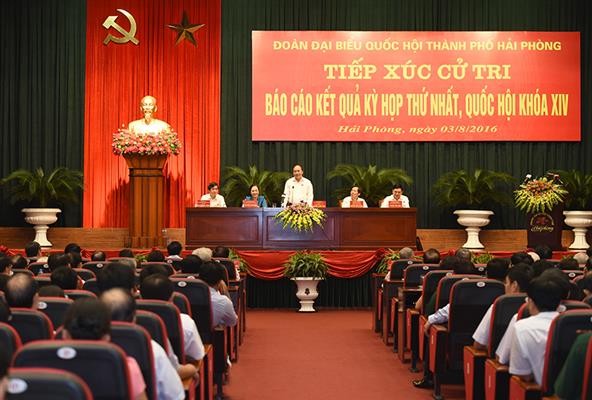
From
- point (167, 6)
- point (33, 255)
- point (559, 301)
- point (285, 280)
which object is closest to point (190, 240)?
point (285, 280)

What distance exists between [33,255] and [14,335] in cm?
640

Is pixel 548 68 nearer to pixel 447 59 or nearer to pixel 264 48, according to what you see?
pixel 447 59

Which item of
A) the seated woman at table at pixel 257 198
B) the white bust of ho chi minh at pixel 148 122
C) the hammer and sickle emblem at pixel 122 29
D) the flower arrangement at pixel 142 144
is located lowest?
the seated woman at table at pixel 257 198

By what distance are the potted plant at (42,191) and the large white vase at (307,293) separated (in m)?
4.84

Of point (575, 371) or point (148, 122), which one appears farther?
point (148, 122)

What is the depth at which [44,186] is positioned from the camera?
14.9 m

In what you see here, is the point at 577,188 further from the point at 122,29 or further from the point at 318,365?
the point at 318,365

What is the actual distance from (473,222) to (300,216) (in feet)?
12.9

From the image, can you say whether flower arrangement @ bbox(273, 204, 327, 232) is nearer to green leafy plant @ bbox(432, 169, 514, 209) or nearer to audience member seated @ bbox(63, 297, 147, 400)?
green leafy plant @ bbox(432, 169, 514, 209)

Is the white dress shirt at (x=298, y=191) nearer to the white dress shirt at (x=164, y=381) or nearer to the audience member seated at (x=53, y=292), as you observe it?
the audience member seated at (x=53, y=292)

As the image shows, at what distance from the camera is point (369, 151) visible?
15820 mm

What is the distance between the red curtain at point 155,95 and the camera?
15.8 metres

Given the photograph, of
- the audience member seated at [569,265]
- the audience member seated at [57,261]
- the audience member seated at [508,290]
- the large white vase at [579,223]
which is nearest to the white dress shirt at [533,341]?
the audience member seated at [508,290]

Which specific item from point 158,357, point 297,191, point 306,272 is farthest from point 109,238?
point 158,357
